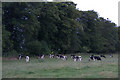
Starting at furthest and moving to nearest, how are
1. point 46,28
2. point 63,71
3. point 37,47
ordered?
point 46,28 < point 37,47 < point 63,71

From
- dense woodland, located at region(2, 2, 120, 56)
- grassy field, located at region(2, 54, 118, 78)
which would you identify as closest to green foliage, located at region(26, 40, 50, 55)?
dense woodland, located at region(2, 2, 120, 56)

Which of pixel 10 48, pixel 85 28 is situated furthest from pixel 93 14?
pixel 10 48

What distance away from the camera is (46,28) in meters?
33.0

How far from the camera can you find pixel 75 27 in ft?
117

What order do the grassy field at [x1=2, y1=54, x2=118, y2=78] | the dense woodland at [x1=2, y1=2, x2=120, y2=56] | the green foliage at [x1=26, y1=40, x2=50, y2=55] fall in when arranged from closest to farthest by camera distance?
1. the grassy field at [x1=2, y1=54, x2=118, y2=78]
2. the dense woodland at [x1=2, y1=2, x2=120, y2=56]
3. the green foliage at [x1=26, y1=40, x2=50, y2=55]

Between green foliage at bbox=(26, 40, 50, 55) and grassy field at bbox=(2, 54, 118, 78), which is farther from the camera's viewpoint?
green foliage at bbox=(26, 40, 50, 55)

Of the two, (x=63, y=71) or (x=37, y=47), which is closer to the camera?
(x=63, y=71)

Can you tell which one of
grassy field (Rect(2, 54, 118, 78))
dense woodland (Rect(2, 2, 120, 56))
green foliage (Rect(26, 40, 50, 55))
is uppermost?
dense woodland (Rect(2, 2, 120, 56))

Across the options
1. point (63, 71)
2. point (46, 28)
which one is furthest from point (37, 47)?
point (63, 71)

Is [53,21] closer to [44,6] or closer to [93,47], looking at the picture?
[44,6]

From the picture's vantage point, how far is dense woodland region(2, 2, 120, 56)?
27656 millimetres

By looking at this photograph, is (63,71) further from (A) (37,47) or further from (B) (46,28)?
(B) (46,28)

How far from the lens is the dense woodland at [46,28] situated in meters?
27.7

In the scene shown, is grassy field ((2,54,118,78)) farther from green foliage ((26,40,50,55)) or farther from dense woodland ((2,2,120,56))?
green foliage ((26,40,50,55))
